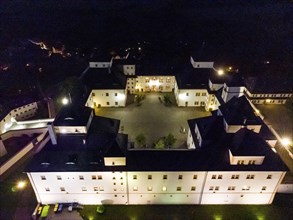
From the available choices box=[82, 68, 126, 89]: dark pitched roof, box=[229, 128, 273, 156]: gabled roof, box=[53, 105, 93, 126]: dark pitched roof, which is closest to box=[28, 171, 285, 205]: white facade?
box=[229, 128, 273, 156]: gabled roof

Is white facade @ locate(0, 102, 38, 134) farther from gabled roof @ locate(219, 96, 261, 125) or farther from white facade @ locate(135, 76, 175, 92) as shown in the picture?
gabled roof @ locate(219, 96, 261, 125)

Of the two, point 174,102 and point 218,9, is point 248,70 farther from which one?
point 218,9

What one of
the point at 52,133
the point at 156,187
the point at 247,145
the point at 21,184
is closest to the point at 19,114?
the point at 21,184

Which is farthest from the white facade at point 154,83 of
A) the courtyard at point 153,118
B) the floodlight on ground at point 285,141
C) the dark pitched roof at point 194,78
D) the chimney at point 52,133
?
the chimney at point 52,133

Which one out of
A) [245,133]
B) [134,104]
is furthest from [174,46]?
[245,133]

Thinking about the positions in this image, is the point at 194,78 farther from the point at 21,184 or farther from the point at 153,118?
the point at 21,184

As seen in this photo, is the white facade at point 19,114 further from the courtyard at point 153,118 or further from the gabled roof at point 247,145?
the gabled roof at point 247,145
